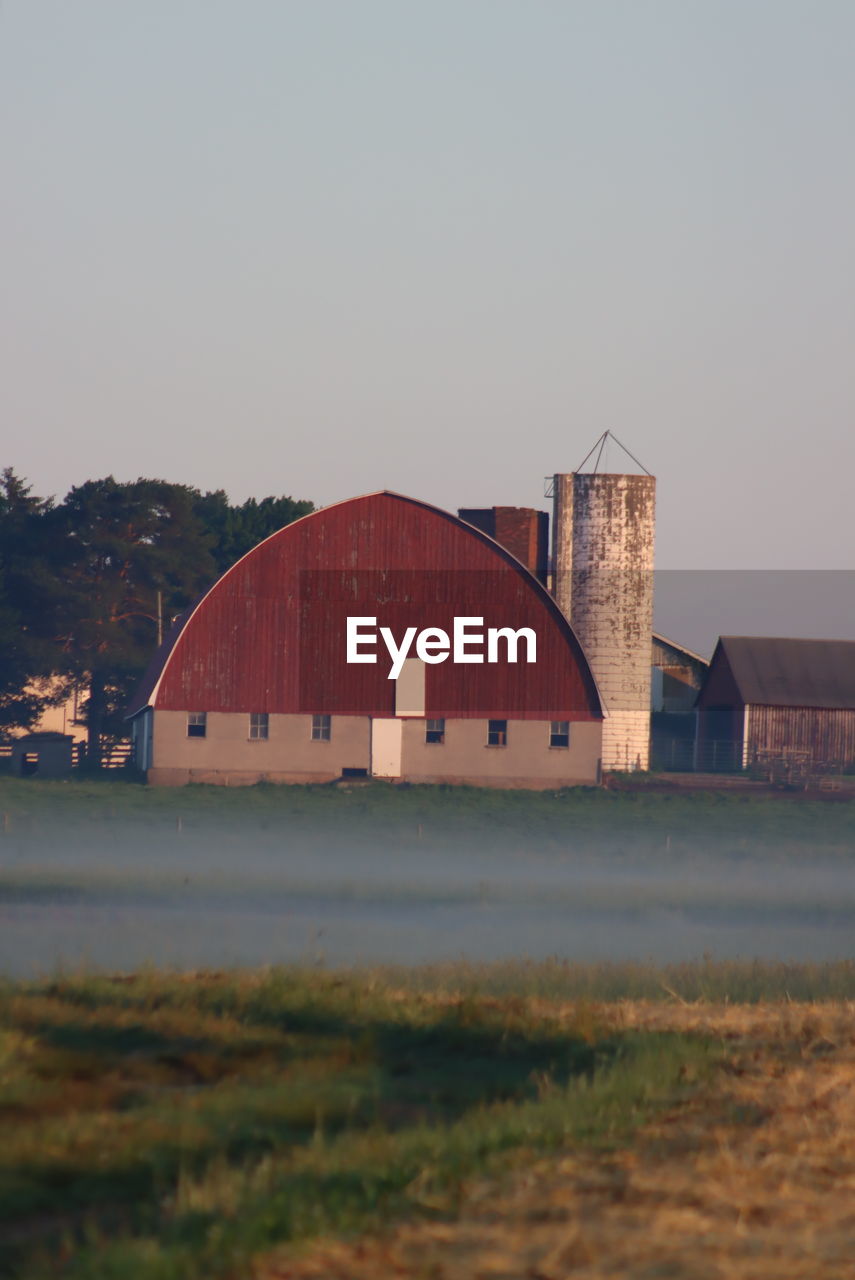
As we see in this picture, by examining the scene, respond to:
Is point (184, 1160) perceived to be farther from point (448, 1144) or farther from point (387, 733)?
point (387, 733)

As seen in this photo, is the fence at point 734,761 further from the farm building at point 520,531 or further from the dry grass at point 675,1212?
the dry grass at point 675,1212

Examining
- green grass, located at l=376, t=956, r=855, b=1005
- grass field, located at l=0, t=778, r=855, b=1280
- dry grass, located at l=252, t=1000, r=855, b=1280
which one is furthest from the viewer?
green grass, located at l=376, t=956, r=855, b=1005

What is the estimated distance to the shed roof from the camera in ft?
209

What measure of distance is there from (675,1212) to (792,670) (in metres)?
61.9

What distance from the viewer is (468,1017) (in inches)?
405

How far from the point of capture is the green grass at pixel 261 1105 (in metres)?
5.63

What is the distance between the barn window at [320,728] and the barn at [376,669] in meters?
0.07

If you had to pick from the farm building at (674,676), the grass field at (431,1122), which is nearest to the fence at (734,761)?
the farm building at (674,676)

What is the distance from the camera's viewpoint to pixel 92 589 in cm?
7194

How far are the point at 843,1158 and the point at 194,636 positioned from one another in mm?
48521

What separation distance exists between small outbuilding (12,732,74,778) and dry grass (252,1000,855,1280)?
5650 cm

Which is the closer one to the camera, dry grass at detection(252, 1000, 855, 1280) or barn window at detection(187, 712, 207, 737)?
dry grass at detection(252, 1000, 855, 1280)

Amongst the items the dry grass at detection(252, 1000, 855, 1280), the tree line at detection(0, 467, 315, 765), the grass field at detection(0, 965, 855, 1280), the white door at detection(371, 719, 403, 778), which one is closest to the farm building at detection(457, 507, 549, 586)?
the white door at detection(371, 719, 403, 778)

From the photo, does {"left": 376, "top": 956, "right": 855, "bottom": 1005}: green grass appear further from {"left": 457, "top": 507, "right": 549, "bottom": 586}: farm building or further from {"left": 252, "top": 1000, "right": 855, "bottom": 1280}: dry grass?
{"left": 457, "top": 507, "right": 549, "bottom": 586}: farm building
